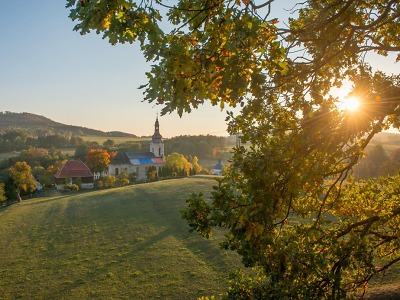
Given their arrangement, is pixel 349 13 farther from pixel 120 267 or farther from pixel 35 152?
pixel 35 152

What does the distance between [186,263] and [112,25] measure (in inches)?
868

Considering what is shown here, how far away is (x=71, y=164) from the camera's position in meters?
80.2

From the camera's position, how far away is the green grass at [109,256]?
2162 cm

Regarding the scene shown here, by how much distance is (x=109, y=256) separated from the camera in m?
27.4

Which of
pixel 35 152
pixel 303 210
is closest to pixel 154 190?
pixel 303 210

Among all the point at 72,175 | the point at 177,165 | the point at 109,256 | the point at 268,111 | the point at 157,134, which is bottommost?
the point at 109,256

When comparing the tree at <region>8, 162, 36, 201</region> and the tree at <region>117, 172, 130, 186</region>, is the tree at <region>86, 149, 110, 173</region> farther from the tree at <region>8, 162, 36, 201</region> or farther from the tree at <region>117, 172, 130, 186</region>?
the tree at <region>8, 162, 36, 201</region>

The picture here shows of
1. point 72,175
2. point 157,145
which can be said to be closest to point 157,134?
point 157,145

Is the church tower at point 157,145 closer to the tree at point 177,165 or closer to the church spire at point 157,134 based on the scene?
the church spire at point 157,134

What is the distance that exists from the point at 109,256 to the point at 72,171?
2195 inches

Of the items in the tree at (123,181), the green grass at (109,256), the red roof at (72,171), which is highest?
the red roof at (72,171)

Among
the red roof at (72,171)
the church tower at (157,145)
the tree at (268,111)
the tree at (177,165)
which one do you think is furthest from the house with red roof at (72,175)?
the tree at (268,111)

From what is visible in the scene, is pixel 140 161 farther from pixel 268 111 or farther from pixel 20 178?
pixel 268 111

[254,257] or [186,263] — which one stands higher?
[254,257]
